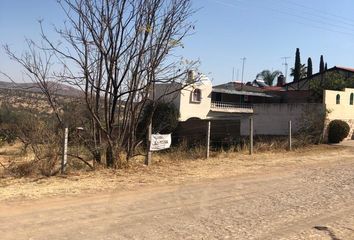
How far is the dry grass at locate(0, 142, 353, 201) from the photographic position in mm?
9688

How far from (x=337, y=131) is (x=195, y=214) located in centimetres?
2049

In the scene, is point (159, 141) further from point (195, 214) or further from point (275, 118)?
point (275, 118)

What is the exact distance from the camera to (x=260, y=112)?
3597 centimetres

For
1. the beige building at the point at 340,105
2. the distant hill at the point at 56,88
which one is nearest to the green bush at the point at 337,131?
the beige building at the point at 340,105

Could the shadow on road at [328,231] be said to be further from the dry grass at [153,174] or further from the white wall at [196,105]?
the white wall at [196,105]

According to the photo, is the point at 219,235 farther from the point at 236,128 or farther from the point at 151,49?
the point at 236,128

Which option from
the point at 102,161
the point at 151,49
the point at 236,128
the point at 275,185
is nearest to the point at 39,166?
the point at 102,161

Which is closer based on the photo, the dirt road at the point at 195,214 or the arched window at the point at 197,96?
the dirt road at the point at 195,214

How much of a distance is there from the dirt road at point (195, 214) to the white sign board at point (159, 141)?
303cm

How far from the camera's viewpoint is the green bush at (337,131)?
26.6 metres

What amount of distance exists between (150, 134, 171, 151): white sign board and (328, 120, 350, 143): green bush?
1482 cm

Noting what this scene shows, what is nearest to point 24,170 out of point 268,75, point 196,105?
point 196,105

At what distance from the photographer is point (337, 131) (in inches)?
1051

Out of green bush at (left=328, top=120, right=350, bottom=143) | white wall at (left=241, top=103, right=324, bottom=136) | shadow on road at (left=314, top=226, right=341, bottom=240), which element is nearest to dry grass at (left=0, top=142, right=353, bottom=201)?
shadow on road at (left=314, top=226, right=341, bottom=240)
